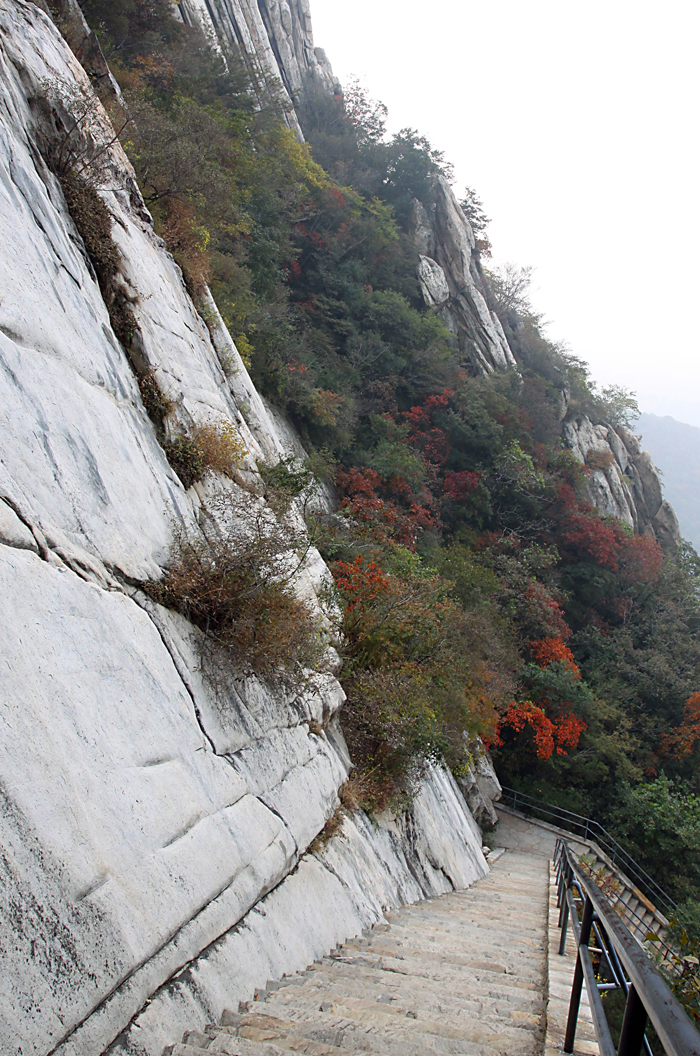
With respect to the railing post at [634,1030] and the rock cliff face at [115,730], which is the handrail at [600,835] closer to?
the rock cliff face at [115,730]

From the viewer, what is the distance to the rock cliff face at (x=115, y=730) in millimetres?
2471

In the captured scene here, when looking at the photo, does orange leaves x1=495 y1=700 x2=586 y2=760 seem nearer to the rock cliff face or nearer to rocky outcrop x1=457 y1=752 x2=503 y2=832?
rocky outcrop x1=457 y1=752 x2=503 y2=832

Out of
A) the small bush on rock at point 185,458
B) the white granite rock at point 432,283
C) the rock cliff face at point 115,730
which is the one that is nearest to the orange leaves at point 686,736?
the rock cliff face at point 115,730

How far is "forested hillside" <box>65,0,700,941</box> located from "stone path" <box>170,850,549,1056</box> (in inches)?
70.9

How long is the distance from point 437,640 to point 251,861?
19.8 feet

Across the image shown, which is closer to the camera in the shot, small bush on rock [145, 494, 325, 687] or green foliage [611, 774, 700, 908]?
small bush on rock [145, 494, 325, 687]

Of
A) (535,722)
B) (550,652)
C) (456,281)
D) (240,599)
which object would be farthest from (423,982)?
(456,281)

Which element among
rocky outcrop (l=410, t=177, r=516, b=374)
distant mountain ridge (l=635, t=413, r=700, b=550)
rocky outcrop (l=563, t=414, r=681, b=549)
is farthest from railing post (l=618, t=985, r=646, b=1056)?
distant mountain ridge (l=635, t=413, r=700, b=550)

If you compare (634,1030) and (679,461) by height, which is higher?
(679,461)

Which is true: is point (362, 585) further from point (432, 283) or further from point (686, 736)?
point (432, 283)

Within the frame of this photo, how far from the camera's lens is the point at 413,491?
58.7 ft

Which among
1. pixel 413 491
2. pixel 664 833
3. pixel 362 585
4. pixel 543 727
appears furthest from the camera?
pixel 413 491

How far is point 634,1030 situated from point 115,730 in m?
2.75

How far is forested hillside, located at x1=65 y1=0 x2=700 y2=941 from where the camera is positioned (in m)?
8.92
